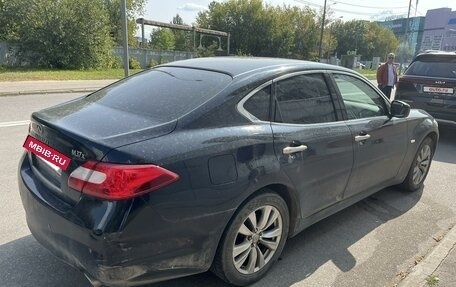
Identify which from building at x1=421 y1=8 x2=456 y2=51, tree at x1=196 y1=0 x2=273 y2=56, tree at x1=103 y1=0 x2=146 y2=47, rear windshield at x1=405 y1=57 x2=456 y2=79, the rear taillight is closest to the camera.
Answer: the rear taillight

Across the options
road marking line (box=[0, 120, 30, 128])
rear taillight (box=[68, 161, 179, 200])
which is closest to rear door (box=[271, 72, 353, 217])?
rear taillight (box=[68, 161, 179, 200])

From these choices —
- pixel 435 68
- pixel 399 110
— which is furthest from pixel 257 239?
pixel 435 68

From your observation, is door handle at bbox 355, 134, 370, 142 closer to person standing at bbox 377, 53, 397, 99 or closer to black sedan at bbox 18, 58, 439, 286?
black sedan at bbox 18, 58, 439, 286

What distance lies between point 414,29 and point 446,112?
320 ft

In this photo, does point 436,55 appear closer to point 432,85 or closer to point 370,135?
point 432,85

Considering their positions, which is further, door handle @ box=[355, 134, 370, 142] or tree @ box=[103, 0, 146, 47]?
tree @ box=[103, 0, 146, 47]

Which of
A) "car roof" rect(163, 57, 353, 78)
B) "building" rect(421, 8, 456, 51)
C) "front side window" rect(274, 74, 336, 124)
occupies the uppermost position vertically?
"building" rect(421, 8, 456, 51)

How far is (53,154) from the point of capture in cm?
239

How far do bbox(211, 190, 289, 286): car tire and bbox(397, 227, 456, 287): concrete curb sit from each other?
101 cm

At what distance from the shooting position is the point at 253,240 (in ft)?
9.05

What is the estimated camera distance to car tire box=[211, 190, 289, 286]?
2.57 m

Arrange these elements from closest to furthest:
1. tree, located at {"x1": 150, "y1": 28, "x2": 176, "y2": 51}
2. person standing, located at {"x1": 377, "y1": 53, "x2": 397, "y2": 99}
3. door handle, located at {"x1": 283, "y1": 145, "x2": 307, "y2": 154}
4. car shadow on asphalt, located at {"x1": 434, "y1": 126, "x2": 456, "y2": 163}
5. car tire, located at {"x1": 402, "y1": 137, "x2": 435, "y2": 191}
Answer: door handle, located at {"x1": 283, "y1": 145, "x2": 307, "y2": 154}
car tire, located at {"x1": 402, "y1": 137, "x2": 435, "y2": 191}
car shadow on asphalt, located at {"x1": 434, "y1": 126, "x2": 456, "y2": 163}
person standing, located at {"x1": 377, "y1": 53, "x2": 397, "y2": 99}
tree, located at {"x1": 150, "y1": 28, "x2": 176, "y2": 51}

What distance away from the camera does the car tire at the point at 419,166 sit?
476 cm

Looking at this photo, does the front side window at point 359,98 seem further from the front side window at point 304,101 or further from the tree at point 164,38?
the tree at point 164,38
